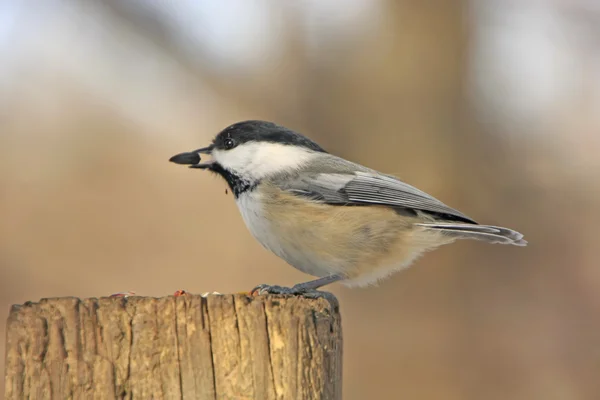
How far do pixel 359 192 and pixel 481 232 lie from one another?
585mm

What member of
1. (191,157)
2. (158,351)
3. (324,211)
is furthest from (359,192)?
(158,351)

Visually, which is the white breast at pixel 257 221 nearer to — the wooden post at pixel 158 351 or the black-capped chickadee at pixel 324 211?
the black-capped chickadee at pixel 324 211

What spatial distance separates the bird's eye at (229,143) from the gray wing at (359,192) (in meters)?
0.31

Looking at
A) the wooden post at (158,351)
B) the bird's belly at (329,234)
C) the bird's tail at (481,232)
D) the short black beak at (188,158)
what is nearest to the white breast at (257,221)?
the bird's belly at (329,234)

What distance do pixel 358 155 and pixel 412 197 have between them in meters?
3.78

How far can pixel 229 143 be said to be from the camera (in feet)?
10.9

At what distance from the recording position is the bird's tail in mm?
3166

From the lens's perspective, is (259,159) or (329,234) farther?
(259,159)

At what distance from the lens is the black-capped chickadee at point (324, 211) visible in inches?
121

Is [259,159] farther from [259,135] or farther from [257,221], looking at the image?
[257,221]

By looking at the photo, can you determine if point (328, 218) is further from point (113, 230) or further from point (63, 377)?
point (113, 230)

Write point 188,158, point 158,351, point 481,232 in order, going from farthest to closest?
point 188,158 < point 481,232 < point 158,351

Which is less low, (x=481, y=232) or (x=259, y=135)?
(x=259, y=135)

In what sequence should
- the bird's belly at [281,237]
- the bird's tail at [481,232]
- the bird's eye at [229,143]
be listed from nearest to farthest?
the bird's belly at [281,237]
the bird's tail at [481,232]
the bird's eye at [229,143]
